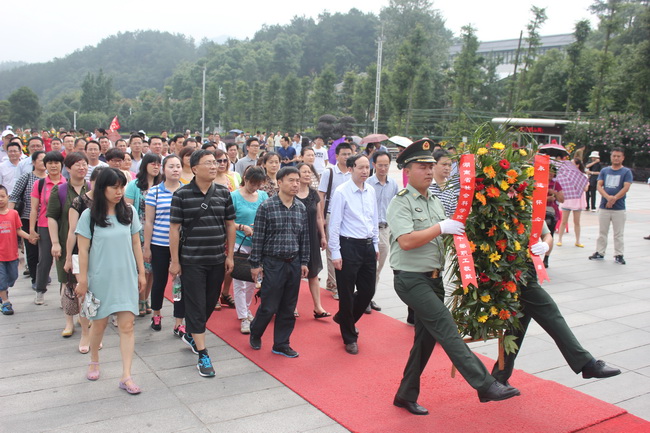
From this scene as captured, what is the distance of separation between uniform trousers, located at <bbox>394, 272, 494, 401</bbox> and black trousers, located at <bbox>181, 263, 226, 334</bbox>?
1.63 meters

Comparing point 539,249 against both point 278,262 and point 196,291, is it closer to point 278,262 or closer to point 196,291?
point 278,262

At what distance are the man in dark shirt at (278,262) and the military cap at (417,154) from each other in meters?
1.32

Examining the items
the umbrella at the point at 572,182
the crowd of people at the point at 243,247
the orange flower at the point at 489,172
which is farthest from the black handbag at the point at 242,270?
the umbrella at the point at 572,182

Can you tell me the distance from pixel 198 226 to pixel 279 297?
3.20ft

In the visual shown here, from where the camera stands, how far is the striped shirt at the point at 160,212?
17.4ft

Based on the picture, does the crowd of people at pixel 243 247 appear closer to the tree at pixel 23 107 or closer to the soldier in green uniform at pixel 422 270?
the soldier in green uniform at pixel 422 270

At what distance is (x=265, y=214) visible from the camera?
496 cm

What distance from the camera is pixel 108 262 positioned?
4137 millimetres

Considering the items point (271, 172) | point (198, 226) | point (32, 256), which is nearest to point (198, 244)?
point (198, 226)

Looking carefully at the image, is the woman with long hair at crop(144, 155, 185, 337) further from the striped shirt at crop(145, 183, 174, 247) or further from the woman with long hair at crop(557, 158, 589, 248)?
the woman with long hair at crop(557, 158, 589, 248)

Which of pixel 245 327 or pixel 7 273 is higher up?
pixel 7 273

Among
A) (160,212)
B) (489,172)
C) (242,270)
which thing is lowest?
(242,270)

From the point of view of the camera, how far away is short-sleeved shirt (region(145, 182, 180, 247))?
17.4 ft

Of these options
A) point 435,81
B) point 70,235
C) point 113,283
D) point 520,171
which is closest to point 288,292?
point 113,283
